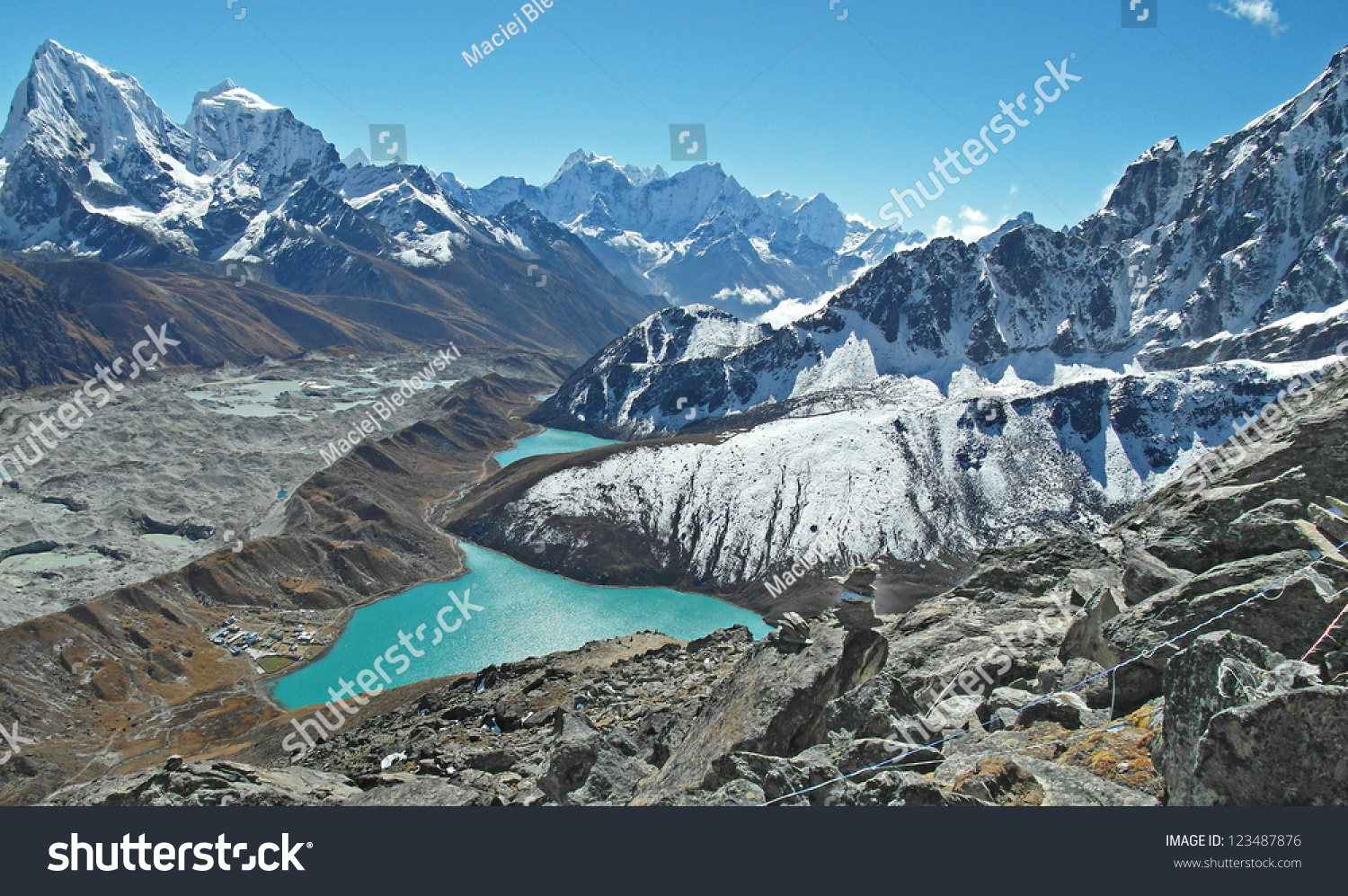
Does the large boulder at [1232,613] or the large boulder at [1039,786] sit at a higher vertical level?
the large boulder at [1232,613]

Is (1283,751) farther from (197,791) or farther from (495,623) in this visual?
(495,623)

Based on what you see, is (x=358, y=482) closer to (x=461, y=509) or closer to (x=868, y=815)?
(x=461, y=509)

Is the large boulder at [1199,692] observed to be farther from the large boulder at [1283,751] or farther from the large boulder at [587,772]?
the large boulder at [587,772]

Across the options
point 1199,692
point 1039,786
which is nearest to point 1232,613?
point 1199,692

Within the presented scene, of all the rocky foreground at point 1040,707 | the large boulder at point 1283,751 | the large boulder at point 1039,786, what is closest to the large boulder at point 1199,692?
the rocky foreground at point 1040,707

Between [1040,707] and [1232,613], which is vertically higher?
[1232,613]
